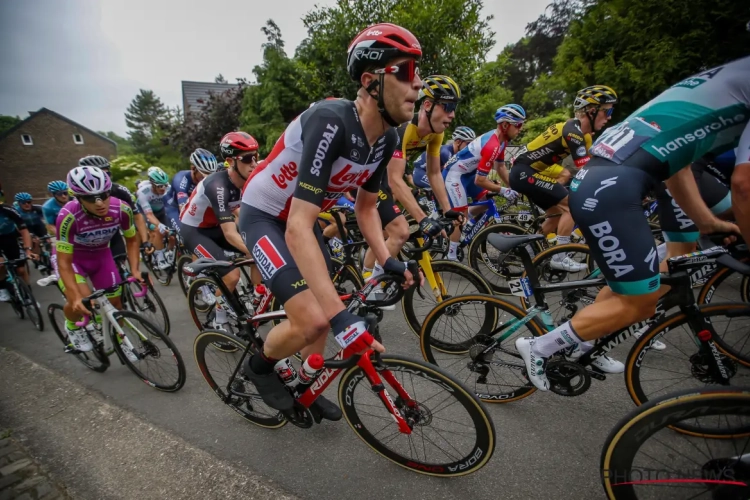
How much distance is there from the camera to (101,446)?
2.61 m

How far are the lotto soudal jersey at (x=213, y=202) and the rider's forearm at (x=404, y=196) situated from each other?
1.73 meters

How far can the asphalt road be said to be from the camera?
2039mm

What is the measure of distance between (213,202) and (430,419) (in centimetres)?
305

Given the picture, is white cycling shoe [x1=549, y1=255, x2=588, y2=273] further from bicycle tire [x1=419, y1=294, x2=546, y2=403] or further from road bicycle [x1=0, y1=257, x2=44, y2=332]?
road bicycle [x1=0, y1=257, x2=44, y2=332]

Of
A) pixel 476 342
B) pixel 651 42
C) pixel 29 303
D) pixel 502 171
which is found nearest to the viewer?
pixel 476 342

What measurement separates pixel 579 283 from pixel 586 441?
1.04 meters

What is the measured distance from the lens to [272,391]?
2.20 meters

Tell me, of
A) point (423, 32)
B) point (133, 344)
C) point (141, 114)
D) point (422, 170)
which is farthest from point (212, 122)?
point (141, 114)

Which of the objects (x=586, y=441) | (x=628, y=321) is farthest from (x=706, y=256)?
(x=586, y=441)

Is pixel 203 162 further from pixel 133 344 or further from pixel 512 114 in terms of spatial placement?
pixel 512 114

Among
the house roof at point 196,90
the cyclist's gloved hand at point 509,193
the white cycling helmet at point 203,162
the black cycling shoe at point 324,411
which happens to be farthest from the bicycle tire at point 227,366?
the house roof at point 196,90

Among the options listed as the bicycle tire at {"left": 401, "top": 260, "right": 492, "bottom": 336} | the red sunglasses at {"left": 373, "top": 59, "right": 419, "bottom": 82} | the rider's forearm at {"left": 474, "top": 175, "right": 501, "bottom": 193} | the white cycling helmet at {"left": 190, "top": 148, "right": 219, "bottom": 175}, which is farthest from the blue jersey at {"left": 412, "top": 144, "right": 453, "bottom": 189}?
the red sunglasses at {"left": 373, "top": 59, "right": 419, "bottom": 82}

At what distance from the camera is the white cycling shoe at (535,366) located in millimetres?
2199

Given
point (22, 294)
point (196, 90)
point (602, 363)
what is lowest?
point (602, 363)
